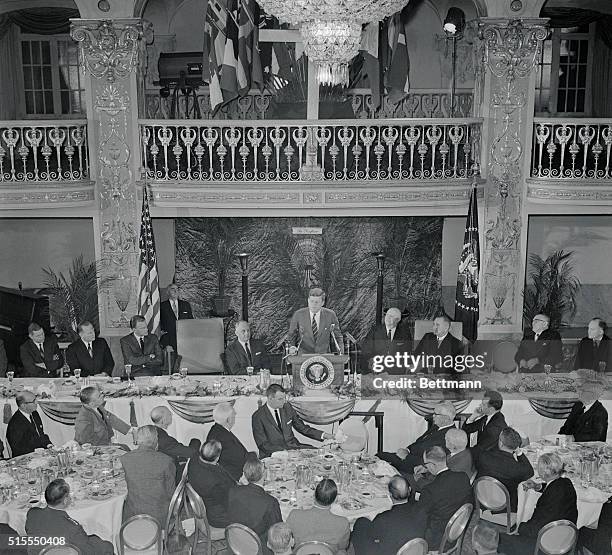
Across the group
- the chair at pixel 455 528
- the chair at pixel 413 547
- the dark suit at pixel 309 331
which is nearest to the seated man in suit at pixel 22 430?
the dark suit at pixel 309 331

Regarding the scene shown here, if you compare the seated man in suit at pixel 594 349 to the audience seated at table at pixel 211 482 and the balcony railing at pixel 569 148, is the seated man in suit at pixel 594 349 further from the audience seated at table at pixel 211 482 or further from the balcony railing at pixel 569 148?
the audience seated at table at pixel 211 482

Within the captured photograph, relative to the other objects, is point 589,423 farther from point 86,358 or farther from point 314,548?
point 86,358

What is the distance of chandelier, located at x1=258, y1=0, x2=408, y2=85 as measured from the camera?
752cm

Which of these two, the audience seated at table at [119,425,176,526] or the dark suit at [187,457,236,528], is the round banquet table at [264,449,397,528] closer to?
the dark suit at [187,457,236,528]

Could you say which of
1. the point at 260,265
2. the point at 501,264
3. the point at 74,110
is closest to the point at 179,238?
the point at 260,265

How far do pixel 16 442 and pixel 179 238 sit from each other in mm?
6637

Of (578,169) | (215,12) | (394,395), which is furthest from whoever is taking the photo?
(578,169)

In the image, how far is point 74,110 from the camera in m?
15.9

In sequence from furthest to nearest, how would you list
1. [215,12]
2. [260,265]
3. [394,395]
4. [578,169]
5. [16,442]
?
1. [260,265]
2. [578,169]
3. [215,12]
4. [394,395]
5. [16,442]

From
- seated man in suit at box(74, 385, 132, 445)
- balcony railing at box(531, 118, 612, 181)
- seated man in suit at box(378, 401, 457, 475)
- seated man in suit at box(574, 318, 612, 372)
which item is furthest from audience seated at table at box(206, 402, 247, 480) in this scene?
balcony railing at box(531, 118, 612, 181)

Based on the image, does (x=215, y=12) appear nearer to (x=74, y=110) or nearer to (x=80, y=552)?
(x=74, y=110)

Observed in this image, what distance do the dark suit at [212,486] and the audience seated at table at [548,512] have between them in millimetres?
2298

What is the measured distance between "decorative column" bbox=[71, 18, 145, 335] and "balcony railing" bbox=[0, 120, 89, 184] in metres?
0.22

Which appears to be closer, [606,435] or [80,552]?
[80,552]
